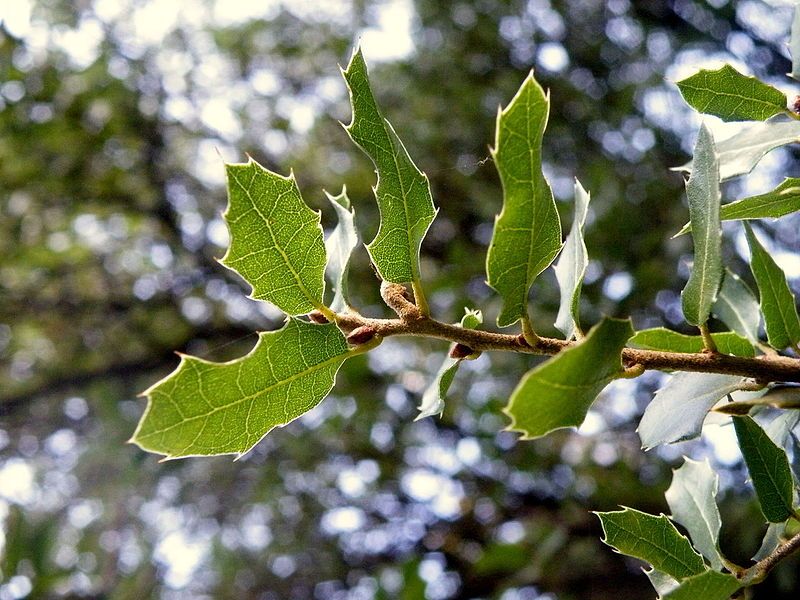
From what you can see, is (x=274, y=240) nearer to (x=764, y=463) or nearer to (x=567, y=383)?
(x=567, y=383)

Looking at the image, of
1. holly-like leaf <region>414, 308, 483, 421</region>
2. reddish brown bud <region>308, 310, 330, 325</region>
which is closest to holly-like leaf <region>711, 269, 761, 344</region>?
holly-like leaf <region>414, 308, 483, 421</region>

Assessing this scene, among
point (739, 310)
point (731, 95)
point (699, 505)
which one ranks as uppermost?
point (731, 95)

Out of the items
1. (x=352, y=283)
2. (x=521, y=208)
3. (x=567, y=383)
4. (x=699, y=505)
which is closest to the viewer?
(x=567, y=383)

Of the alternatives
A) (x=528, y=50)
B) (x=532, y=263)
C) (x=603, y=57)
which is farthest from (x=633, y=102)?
(x=532, y=263)

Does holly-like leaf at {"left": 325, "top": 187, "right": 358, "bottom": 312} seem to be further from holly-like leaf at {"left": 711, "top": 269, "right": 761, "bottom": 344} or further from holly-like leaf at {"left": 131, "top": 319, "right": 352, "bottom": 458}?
holly-like leaf at {"left": 711, "top": 269, "right": 761, "bottom": 344}

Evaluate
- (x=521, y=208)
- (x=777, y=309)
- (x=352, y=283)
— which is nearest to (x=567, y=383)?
(x=521, y=208)

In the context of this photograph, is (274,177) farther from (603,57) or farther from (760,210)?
(603,57)
